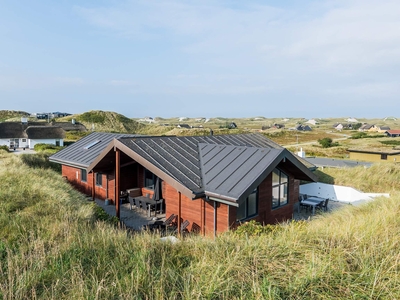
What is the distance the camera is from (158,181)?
43.5 ft

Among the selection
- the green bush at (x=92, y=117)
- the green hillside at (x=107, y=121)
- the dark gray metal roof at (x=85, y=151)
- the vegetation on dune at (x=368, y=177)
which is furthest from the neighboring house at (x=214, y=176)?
the green bush at (x=92, y=117)

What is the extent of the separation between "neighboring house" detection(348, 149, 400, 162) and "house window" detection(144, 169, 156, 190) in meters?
24.2

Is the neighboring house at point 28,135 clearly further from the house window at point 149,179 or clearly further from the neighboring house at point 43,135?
the house window at point 149,179

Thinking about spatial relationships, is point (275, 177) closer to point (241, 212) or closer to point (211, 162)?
point (241, 212)

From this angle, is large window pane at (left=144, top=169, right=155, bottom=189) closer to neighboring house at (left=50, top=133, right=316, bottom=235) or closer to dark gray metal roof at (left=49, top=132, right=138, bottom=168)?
neighboring house at (left=50, top=133, right=316, bottom=235)

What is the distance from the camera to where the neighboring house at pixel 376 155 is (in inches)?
1100

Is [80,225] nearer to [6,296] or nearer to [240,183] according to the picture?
[6,296]

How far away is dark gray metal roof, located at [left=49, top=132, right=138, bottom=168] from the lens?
16.0 m

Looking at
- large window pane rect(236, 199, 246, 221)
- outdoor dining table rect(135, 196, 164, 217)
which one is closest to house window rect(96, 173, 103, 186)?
outdoor dining table rect(135, 196, 164, 217)

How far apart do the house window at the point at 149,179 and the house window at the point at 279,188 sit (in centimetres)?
589

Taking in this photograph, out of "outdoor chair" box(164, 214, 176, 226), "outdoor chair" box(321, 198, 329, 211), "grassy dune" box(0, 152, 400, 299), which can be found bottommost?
"outdoor chair" box(321, 198, 329, 211)

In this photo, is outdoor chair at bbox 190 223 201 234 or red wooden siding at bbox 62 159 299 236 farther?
outdoor chair at bbox 190 223 201 234

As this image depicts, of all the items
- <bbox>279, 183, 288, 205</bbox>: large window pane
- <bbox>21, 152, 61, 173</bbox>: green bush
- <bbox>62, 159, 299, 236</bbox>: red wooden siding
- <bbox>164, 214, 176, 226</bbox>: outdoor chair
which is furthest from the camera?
<bbox>21, 152, 61, 173</bbox>: green bush

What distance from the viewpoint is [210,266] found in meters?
4.09
